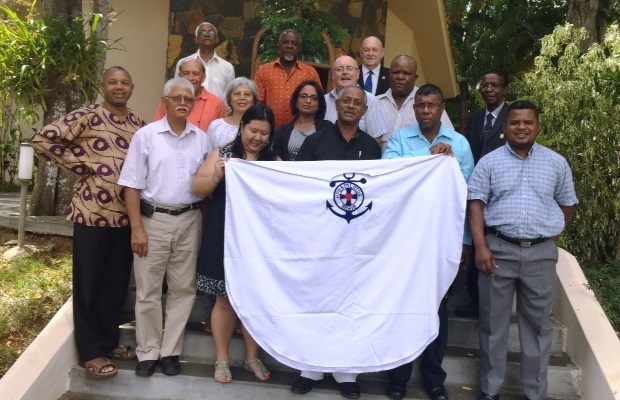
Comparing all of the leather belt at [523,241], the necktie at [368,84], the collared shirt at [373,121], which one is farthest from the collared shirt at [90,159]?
the leather belt at [523,241]

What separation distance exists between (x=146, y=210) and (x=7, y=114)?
791cm

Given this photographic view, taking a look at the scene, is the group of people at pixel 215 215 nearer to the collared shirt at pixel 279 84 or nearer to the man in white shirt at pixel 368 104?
the man in white shirt at pixel 368 104

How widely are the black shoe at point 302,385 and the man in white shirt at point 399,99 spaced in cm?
182

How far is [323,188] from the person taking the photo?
4242 mm

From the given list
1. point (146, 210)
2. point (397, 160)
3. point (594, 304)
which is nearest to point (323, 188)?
point (397, 160)

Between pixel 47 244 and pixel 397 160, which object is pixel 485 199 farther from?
pixel 47 244

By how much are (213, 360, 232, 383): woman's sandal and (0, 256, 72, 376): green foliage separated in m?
1.51

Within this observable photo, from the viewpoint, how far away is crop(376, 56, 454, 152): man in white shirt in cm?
505

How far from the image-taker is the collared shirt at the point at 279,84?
5516 mm

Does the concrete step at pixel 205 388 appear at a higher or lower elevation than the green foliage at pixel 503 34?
lower

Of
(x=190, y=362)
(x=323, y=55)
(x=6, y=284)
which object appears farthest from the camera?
(x=323, y=55)

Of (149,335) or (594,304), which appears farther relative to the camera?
(594,304)

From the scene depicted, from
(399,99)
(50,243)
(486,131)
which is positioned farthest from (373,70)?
(50,243)

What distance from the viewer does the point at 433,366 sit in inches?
168
